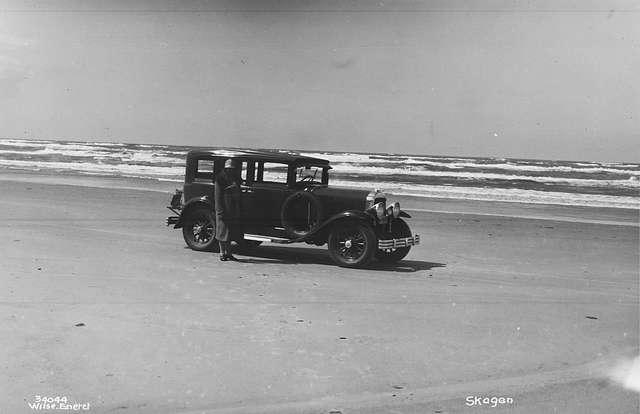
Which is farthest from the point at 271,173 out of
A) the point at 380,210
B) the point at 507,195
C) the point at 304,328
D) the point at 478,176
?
the point at 478,176

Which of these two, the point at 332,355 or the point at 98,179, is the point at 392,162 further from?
the point at 332,355

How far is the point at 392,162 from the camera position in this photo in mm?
57625

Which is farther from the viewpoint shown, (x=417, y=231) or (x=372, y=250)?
(x=417, y=231)

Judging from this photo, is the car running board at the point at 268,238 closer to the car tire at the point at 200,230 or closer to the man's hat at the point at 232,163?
the car tire at the point at 200,230

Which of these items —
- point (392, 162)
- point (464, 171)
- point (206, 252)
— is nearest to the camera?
point (206, 252)

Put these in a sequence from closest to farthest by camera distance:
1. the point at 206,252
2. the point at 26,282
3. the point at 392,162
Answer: the point at 26,282
the point at 206,252
the point at 392,162

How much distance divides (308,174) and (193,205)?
1973mm

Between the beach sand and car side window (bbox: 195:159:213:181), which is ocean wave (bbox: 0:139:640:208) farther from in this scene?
the beach sand

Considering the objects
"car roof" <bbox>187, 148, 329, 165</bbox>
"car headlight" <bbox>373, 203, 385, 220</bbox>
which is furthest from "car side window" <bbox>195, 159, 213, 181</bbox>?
"car headlight" <bbox>373, 203, 385, 220</bbox>

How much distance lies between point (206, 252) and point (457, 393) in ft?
23.6

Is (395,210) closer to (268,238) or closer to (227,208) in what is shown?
(268,238)

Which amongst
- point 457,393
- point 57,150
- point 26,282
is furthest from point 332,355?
point 57,150

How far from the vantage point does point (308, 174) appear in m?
11.2

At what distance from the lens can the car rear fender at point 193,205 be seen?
445 inches
